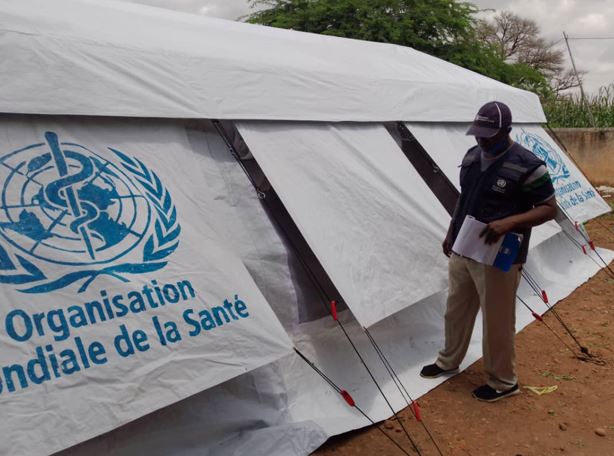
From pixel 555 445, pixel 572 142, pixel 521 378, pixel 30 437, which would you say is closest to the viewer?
pixel 30 437

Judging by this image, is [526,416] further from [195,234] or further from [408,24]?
[408,24]

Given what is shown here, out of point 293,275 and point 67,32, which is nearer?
point 67,32

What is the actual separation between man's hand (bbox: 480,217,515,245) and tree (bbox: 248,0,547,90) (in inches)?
425

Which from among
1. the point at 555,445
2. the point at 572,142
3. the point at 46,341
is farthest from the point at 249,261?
the point at 572,142

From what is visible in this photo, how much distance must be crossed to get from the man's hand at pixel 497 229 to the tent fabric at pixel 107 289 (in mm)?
1217

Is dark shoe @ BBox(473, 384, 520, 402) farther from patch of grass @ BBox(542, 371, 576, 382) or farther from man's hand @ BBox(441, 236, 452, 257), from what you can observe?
man's hand @ BBox(441, 236, 452, 257)

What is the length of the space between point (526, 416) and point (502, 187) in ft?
4.17

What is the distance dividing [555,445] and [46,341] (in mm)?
2440

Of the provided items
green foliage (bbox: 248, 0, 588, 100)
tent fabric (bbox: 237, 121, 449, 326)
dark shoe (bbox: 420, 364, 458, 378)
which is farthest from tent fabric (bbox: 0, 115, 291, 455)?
green foliage (bbox: 248, 0, 588, 100)

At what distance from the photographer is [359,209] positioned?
3.34 meters

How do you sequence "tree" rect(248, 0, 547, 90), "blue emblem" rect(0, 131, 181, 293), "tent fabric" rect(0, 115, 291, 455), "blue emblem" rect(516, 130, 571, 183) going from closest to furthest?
"tent fabric" rect(0, 115, 291, 455), "blue emblem" rect(0, 131, 181, 293), "blue emblem" rect(516, 130, 571, 183), "tree" rect(248, 0, 547, 90)

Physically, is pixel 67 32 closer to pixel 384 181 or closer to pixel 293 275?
pixel 293 275

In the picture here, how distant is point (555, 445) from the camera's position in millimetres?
2846

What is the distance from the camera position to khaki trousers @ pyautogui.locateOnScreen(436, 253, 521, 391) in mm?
3124
